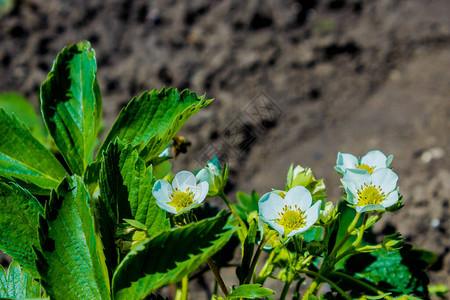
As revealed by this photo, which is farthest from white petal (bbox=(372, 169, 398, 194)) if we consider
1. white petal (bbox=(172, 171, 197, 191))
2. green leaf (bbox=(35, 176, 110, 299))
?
green leaf (bbox=(35, 176, 110, 299))

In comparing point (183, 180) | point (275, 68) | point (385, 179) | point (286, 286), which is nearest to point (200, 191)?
point (183, 180)

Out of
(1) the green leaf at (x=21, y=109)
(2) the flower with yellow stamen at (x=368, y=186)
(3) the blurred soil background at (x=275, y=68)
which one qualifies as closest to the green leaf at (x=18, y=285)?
(2) the flower with yellow stamen at (x=368, y=186)

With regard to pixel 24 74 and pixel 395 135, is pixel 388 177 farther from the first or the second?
pixel 24 74

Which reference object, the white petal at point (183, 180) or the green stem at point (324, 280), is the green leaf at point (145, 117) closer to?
the white petal at point (183, 180)

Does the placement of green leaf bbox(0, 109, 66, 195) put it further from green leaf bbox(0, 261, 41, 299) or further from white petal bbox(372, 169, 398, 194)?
white petal bbox(372, 169, 398, 194)

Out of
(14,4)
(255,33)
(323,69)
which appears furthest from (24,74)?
(323,69)

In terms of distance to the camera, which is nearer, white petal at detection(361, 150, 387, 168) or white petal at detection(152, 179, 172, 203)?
white petal at detection(152, 179, 172, 203)
